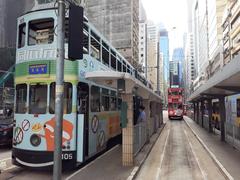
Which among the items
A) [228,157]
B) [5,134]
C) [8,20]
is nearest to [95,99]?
[228,157]

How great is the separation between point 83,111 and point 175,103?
106ft

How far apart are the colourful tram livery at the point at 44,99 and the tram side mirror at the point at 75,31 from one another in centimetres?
315

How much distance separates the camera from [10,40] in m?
58.0

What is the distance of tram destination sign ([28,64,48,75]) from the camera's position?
8.30m

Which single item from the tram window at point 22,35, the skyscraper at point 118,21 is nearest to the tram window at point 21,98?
the tram window at point 22,35

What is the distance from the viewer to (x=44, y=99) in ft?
27.3

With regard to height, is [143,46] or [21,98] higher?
[143,46]

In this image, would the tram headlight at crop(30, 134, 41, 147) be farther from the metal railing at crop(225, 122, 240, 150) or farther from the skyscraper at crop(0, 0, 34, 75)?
the skyscraper at crop(0, 0, 34, 75)

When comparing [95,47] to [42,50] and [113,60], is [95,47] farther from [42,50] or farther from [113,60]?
[113,60]

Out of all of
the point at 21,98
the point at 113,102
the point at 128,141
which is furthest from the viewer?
the point at 113,102

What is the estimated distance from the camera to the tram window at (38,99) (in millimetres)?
8289

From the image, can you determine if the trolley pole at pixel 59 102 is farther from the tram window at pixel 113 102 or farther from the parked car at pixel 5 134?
the parked car at pixel 5 134

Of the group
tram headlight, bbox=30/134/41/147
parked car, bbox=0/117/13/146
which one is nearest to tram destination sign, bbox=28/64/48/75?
tram headlight, bbox=30/134/41/147

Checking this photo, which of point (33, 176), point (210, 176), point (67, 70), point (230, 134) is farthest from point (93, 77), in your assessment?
point (230, 134)
